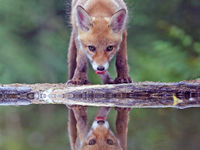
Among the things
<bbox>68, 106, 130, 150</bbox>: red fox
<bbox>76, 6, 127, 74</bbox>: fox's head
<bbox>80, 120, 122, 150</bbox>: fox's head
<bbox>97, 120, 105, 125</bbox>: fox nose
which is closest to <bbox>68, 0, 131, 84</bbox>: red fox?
<bbox>76, 6, 127, 74</bbox>: fox's head

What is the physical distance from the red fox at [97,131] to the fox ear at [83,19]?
1.17 meters

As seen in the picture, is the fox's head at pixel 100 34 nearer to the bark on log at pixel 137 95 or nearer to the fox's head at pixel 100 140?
the bark on log at pixel 137 95

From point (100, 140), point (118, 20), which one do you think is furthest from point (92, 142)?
point (118, 20)

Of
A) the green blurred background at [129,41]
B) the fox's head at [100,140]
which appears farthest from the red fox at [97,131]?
the green blurred background at [129,41]

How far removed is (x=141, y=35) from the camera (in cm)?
1472

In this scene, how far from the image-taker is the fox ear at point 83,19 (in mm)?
7281

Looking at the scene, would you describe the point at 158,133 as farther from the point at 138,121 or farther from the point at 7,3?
the point at 7,3

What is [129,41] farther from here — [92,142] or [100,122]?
[92,142]

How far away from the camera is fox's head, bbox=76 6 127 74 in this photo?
23.8 ft

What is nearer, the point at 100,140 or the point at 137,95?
the point at 100,140

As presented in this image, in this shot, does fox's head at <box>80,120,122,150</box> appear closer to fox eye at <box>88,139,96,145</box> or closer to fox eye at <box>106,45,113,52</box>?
fox eye at <box>88,139,96,145</box>

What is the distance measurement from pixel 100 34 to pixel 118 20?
0.26 m

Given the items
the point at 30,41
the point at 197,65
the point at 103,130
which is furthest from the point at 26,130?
the point at 30,41

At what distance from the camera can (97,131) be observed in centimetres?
549
